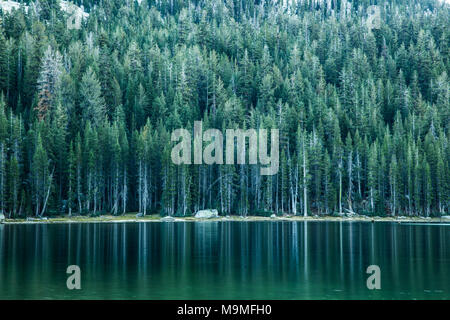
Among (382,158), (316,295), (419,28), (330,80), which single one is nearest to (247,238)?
(316,295)

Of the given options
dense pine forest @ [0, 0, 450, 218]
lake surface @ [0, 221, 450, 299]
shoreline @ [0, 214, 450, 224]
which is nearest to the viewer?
lake surface @ [0, 221, 450, 299]

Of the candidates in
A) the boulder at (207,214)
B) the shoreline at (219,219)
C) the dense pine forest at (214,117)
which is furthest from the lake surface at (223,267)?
the dense pine forest at (214,117)

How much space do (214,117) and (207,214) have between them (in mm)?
30185

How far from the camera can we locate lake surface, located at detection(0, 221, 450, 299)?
2759 cm

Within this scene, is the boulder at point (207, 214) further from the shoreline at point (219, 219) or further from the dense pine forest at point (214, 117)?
the dense pine forest at point (214, 117)

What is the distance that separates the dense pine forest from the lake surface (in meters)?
48.2

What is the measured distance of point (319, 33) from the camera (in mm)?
171375

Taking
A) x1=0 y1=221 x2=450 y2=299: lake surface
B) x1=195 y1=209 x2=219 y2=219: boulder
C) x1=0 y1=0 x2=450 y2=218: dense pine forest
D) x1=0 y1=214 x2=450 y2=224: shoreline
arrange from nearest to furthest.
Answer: x1=0 y1=221 x2=450 y2=299: lake surface < x1=0 y1=214 x2=450 y2=224: shoreline < x1=0 y1=0 x2=450 y2=218: dense pine forest < x1=195 y1=209 x2=219 y2=219: boulder

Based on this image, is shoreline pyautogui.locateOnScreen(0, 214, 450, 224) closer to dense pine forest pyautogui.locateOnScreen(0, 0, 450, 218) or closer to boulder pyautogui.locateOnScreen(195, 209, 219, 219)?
boulder pyautogui.locateOnScreen(195, 209, 219, 219)

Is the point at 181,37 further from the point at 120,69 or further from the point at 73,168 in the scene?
the point at 73,168

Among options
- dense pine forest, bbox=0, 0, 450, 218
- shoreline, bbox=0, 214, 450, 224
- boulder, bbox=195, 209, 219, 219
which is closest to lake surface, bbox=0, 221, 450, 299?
shoreline, bbox=0, 214, 450, 224

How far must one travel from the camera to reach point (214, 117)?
124250mm

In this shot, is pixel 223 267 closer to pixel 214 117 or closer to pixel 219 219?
pixel 219 219

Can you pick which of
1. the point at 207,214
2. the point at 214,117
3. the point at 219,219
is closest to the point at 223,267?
the point at 219,219
